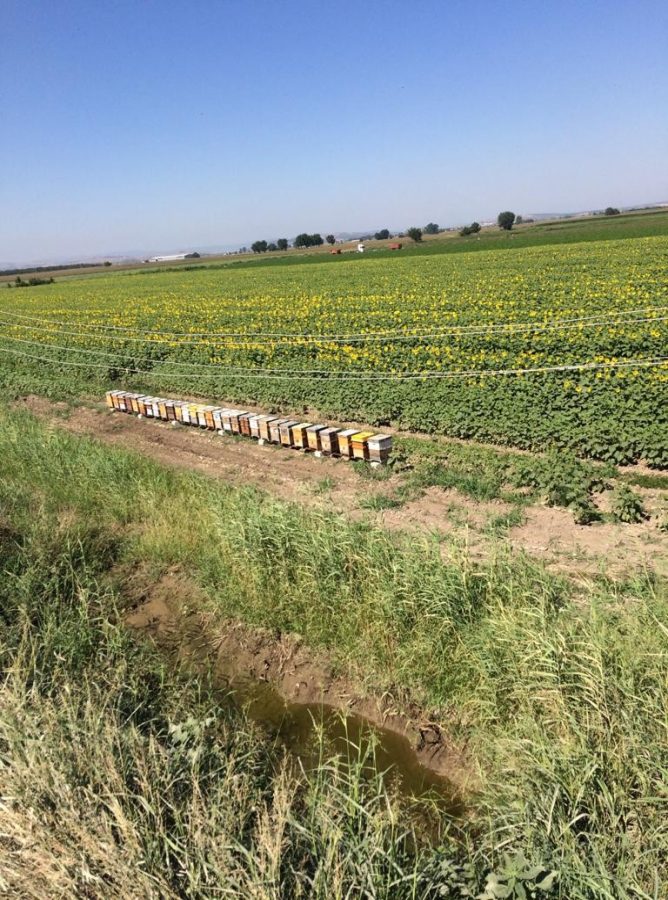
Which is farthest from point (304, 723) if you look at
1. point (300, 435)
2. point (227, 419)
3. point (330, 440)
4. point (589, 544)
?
point (227, 419)

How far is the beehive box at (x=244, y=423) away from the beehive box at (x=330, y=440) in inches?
87.2

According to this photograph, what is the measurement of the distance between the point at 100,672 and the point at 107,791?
239 centimetres

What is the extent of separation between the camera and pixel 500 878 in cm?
299

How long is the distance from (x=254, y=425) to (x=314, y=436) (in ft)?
5.95

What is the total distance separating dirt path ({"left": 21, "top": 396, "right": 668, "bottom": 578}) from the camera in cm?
684

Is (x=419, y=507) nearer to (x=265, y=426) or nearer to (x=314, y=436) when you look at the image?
(x=314, y=436)

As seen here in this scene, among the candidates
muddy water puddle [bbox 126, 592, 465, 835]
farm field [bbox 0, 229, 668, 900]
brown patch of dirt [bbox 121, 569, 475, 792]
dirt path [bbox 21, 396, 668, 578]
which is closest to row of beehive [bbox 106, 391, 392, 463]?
dirt path [bbox 21, 396, 668, 578]

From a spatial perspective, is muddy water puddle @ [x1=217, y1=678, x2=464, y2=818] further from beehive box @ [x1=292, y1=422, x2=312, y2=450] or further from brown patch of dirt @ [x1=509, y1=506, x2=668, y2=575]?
beehive box @ [x1=292, y1=422, x2=312, y2=450]

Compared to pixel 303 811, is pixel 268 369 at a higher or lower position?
higher

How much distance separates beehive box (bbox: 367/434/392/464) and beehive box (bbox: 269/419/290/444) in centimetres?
225

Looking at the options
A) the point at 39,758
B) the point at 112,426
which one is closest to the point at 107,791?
the point at 39,758

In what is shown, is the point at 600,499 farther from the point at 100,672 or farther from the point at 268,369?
the point at 268,369

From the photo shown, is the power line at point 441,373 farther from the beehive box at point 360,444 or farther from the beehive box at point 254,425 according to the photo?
the beehive box at point 360,444

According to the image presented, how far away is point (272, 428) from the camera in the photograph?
11.6 meters
